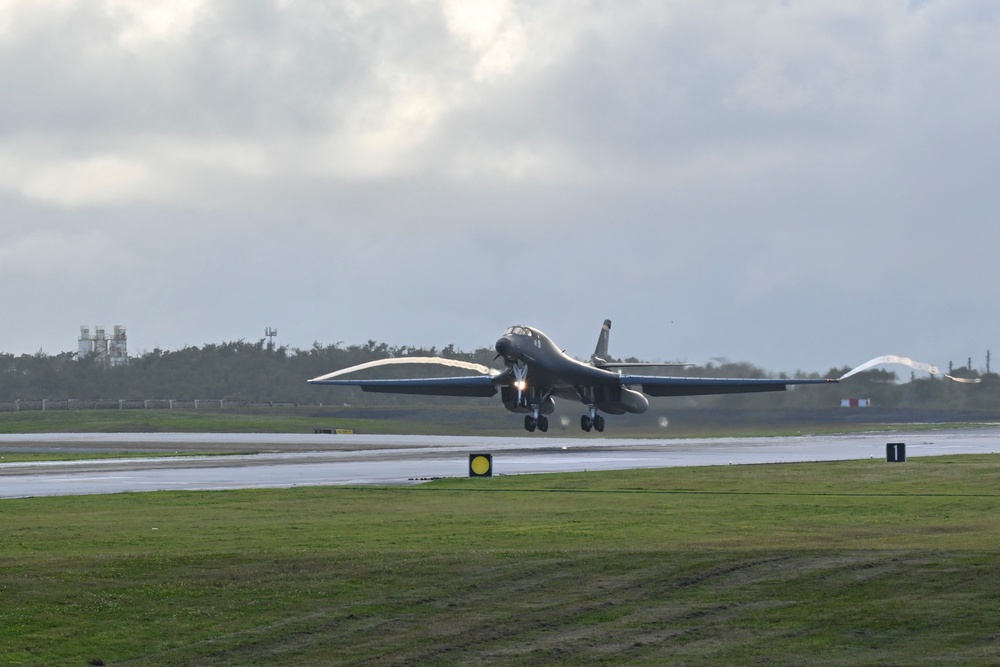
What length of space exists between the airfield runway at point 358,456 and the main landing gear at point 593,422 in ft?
2.70

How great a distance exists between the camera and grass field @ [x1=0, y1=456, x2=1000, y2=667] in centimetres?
1413

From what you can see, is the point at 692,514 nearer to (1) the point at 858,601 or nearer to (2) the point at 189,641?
(1) the point at 858,601

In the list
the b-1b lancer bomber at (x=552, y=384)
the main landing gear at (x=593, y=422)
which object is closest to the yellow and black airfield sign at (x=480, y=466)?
the b-1b lancer bomber at (x=552, y=384)

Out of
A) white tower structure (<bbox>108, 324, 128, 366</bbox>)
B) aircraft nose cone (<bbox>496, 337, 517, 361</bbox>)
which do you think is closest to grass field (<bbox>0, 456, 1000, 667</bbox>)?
aircraft nose cone (<bbox>496, 337, 517, 361</bbox>)

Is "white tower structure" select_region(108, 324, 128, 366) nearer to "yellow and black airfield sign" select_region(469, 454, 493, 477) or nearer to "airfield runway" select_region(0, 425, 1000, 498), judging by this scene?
"airfield runway" select_region(0, 425, 1000, 498)

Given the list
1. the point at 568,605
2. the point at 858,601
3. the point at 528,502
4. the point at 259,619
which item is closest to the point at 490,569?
the point at 568,605

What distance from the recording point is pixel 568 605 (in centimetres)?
1592

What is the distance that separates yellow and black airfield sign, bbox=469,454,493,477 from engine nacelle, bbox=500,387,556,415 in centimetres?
3014

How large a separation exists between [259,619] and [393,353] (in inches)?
6011

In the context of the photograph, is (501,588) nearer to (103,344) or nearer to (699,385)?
(699,385)

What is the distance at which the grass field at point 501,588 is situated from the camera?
1413cm

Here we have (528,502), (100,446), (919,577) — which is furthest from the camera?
(100,446)

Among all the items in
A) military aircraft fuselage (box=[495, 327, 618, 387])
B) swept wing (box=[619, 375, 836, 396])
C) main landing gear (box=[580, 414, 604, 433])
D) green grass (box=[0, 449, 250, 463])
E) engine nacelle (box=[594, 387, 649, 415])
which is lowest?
green grass (box=[0, 449, 250, 463])

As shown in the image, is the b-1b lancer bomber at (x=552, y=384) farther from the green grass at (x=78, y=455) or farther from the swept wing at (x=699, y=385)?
the green grass at (x=78, y=455)
